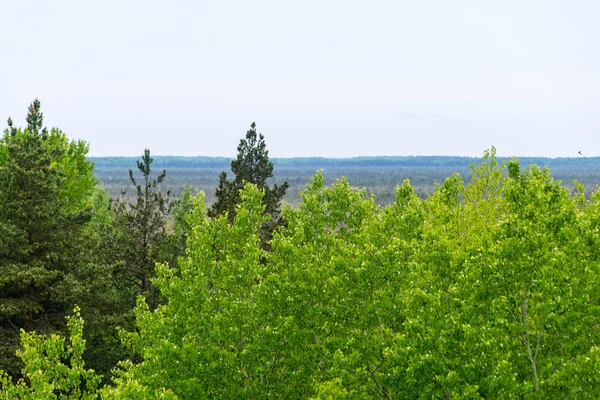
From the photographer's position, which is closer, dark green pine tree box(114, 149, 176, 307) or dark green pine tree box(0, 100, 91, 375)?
dark green pine tree box(0, 100, 91, 375)

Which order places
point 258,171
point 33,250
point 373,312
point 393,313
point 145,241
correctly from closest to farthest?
point 393,313 → point 373,312 → point 33,250 → point 145,241 → point 258,171

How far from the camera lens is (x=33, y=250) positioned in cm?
3058

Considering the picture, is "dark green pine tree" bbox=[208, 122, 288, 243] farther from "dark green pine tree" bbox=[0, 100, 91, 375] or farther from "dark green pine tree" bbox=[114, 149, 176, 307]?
"dark green pine tree" bbox=[0, 100, 91, 375]

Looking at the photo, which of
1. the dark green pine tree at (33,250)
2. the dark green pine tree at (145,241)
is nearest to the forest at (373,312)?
the dark green pine tree at (33,250)

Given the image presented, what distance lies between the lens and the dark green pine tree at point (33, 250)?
94.2 feet

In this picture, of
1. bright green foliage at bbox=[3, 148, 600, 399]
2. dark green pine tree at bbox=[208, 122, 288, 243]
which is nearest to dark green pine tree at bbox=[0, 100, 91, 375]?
bright green foliage at bbox=[3, 148, 600, 399]

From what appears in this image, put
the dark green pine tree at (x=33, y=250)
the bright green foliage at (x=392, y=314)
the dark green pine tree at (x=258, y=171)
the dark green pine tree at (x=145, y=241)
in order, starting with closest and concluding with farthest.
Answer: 1. the bright green foliage at (x=392, y=314)
2. the dark green pine tree at (x=33, y=250)
3. the dark green pine tree at (x=145, y=241)
4. the dark green pine tree at (x=258, y=171)

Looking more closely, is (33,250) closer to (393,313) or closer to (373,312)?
(373,312)

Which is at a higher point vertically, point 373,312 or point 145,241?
point 373,312

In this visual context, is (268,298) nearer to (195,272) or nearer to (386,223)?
(195,272)

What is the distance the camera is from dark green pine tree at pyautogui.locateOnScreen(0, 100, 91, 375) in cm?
2873

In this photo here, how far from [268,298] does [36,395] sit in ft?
27.5

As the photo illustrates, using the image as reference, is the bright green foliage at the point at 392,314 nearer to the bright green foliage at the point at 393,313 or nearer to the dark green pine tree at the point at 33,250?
the bright green foliage at the point at 393,313

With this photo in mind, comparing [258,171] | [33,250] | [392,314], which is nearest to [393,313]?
[392,314]
